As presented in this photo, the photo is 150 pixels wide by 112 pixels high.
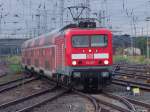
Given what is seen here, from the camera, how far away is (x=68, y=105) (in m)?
16.3

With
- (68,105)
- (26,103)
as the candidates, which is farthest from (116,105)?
(26,103)

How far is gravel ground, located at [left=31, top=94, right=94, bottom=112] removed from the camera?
15.0m

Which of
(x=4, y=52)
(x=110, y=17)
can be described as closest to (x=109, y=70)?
(x=110, y=17)

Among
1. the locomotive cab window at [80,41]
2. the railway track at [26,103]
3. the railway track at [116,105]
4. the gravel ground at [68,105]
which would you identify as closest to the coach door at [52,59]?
the railway track at [26,103]

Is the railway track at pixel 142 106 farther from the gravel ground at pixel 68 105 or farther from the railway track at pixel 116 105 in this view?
the gravel ground at pixel 68 105

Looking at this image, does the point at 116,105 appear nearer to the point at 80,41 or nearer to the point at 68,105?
the point at 68,105

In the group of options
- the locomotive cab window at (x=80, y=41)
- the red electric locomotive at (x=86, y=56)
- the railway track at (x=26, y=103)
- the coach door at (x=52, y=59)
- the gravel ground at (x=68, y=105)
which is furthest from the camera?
the coach door at (x=52, y=59)

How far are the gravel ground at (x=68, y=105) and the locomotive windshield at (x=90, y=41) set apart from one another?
245cm

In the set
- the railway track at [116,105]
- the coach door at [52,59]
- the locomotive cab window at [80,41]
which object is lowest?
the railway track at [116,105]

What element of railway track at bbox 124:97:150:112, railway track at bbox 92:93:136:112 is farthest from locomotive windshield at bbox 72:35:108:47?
railway track at bbox 124:97:150:112

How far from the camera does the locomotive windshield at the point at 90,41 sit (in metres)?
20.7

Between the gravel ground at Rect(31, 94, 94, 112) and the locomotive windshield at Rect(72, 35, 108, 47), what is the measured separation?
8.02ft

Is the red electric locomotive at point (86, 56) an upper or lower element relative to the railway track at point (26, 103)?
upper

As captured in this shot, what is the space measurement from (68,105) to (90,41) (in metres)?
5.04
